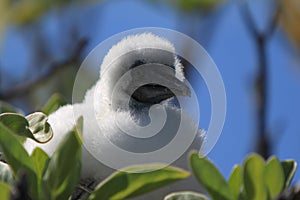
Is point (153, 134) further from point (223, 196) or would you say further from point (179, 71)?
point (223, 196)

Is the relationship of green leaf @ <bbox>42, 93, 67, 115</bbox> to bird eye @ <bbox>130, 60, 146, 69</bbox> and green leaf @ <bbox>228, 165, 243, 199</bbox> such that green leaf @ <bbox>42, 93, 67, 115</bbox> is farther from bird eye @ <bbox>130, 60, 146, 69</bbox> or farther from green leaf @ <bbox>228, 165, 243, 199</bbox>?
green leaf @ <bbox>228, 165, 243, 199</bbox>

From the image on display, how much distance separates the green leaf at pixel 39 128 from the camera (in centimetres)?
70

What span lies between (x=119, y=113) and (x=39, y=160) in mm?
399

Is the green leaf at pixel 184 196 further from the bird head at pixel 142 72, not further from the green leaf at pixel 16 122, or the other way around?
the bird head at pixel 142 72

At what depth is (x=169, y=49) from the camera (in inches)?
38.9

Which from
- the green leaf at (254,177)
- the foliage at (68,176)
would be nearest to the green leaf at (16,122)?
the foliage at (68,176)

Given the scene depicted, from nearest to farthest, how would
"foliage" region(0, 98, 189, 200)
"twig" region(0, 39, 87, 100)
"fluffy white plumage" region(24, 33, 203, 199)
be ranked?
"foliage" region(0, 98, 189, 200) → "fluffy white plumage" region(24, 33, 203, 199) → "twig" region(0, 39, 87, 100)

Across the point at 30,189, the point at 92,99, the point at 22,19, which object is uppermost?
the point at 22,19

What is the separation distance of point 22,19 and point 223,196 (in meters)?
3.00

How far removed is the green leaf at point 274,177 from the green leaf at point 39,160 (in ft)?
0.63

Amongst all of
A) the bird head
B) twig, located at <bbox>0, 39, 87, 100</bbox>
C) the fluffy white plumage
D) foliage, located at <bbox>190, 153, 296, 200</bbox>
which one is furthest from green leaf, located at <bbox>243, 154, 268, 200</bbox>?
twig, located at <bbox>0, 39, 87, 100</bbox>

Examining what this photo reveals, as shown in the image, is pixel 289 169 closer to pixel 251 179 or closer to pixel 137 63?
pixel 251 179

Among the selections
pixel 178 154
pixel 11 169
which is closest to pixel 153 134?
pixel 178 154

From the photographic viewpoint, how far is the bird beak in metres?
1.00
